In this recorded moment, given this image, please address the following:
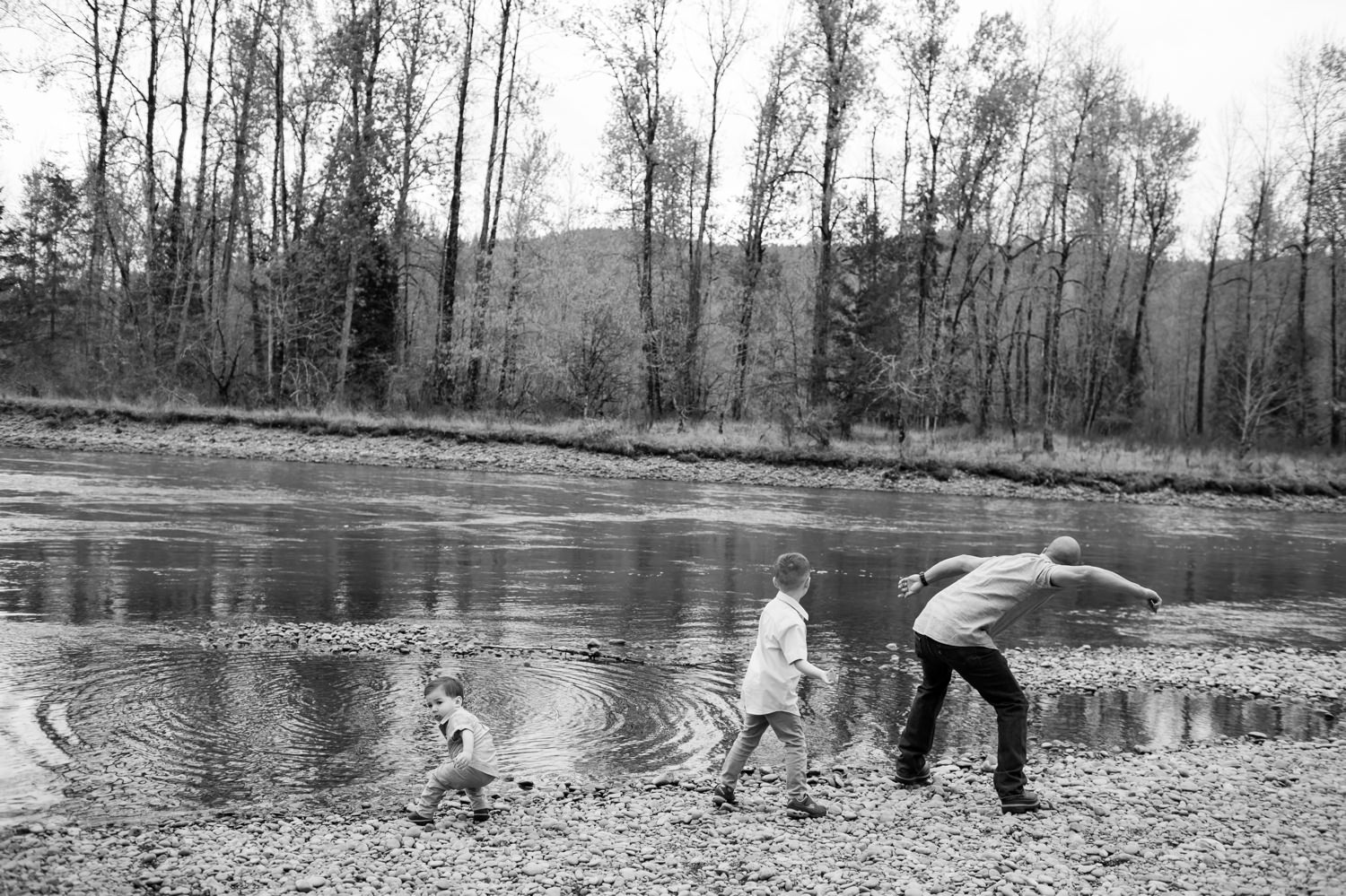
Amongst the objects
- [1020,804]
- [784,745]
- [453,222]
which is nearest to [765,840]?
[784,745]

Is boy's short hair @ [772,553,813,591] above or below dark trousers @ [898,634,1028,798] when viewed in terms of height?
above

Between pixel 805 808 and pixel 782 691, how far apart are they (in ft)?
2.34

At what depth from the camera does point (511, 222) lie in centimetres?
4466

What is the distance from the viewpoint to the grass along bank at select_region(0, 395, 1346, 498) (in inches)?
1425

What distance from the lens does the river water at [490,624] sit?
7.20 metres

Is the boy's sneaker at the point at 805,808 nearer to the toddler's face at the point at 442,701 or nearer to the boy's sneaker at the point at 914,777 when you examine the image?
the boy's sneaker at the point at 914,777

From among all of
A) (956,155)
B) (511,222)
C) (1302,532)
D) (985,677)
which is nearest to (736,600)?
(985,677)

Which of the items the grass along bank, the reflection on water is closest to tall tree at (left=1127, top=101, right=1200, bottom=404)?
the grass along bank

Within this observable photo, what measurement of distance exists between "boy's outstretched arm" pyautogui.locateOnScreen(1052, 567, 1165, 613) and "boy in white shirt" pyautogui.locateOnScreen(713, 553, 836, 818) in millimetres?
1552

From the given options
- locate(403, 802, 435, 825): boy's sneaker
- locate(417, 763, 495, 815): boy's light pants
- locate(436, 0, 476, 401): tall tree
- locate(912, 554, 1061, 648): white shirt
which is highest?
locate(436, 0, 476, 401): tall tree

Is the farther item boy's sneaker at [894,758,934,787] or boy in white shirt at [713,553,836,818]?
boy's sneaker at [894,758,934,787]

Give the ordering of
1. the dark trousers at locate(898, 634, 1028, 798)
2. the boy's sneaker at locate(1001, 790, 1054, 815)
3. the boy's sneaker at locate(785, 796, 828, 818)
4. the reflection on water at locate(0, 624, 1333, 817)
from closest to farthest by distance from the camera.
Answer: the boy's sneaker at locate(785, 796, 828, 818)
the boy's sneaker at locate(1001, 790, 1054, 815)
the dark trousers at locate(898, 634, 1028, 798)
the reflection on water at locate(0, 624, 1333, 817)

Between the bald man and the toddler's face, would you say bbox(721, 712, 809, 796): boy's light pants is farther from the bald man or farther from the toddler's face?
the toddler's face

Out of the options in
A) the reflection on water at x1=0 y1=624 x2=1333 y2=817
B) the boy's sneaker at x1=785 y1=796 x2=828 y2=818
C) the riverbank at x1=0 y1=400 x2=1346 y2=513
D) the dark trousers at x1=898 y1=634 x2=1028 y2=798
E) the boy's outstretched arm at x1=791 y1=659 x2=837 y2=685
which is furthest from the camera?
the riverbank at x1=0 y1=400 x2=1346 y2=513
